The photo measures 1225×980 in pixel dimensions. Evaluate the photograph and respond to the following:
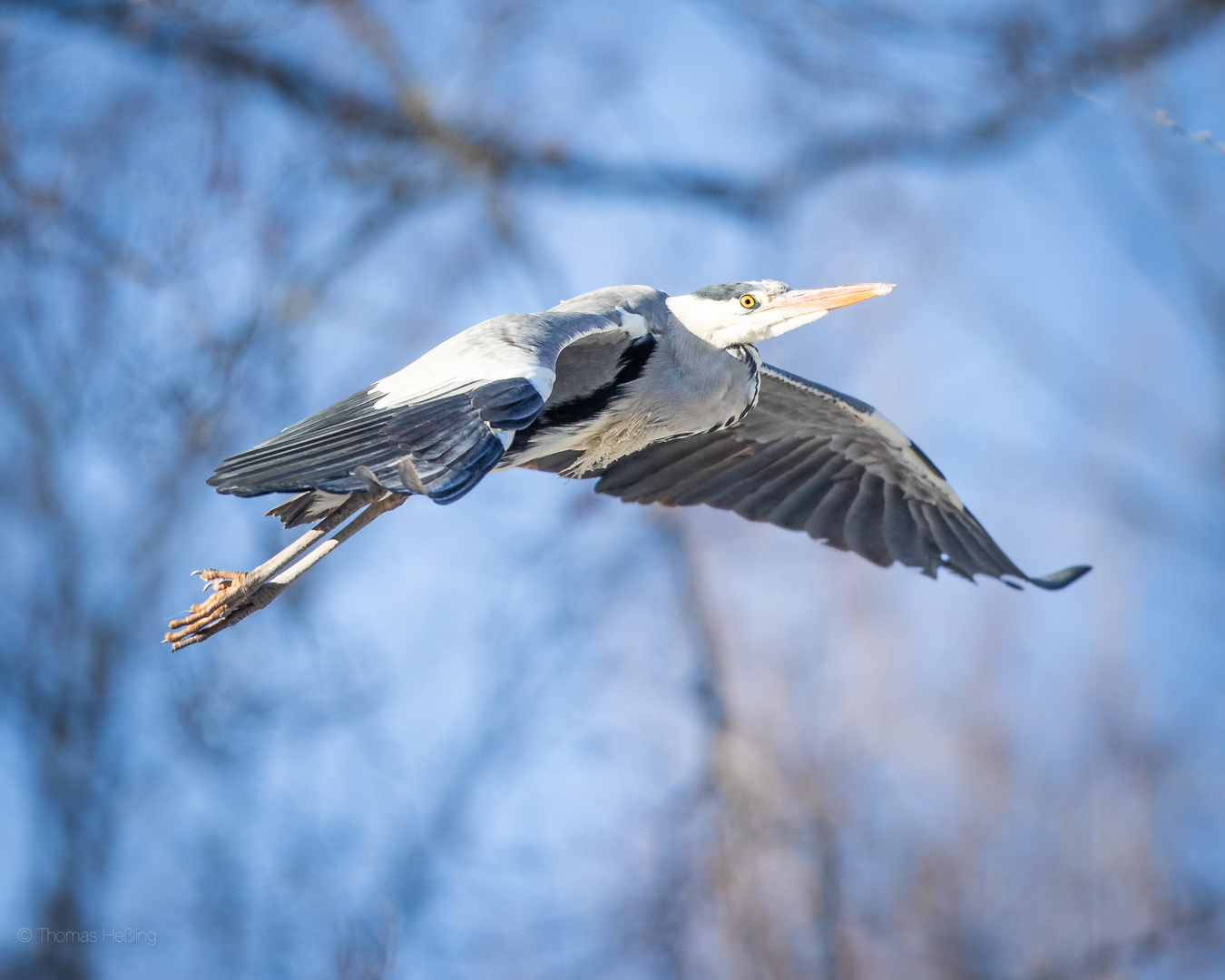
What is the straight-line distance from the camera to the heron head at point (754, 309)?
3854 millimetres

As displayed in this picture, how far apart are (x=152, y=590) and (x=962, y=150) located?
6.63 m

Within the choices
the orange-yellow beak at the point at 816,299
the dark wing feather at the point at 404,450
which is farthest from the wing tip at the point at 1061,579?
the dark wing feather at the point at 404,450

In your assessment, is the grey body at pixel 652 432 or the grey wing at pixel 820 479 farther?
the grey wing at pixel 820 479

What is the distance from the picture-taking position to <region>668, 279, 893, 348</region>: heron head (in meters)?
3.85

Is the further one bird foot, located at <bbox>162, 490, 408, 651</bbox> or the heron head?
the heron head

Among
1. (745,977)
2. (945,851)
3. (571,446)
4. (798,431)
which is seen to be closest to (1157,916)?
(945,851)

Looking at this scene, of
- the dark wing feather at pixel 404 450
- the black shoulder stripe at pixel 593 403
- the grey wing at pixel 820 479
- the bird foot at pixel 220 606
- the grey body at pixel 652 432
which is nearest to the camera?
the dark wing feather at pixel 404 450

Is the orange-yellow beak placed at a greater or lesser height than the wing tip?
greater

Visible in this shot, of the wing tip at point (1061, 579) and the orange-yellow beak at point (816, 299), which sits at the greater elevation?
the orange-yellow beak at point (816, 299)

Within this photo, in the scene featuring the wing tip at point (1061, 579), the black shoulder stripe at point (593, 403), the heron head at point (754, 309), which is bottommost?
the wing tip at point (1061, 579)

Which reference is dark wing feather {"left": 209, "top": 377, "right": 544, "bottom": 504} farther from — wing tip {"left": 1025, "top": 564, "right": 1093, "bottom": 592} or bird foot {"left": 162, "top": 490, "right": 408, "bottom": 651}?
wing tip {"left": 1025, "top": 564, "right": 1093, "bottom": 592}

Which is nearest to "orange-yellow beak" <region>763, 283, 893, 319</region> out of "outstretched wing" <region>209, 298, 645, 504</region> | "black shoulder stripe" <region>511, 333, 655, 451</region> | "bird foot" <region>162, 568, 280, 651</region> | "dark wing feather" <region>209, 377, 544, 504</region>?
"black shoulder stripe" <region>511, 333, 655, 451</region>

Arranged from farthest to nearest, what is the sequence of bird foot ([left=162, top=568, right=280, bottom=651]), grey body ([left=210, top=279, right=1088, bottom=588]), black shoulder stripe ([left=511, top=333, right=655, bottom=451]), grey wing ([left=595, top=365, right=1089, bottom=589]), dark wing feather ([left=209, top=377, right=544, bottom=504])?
grey wing ([left=595, top=365, right=1089, bottom=589]), black shoulder stripe ([left=511, top=333, right=655, bottom=451]), bird foot ([left=162, top=568, right=280, bottom=651]), grey body ([left=210, top=279, right=1088, bottom=588]), dark wing feather ([left=209, top=377, right=544, bottom=504])

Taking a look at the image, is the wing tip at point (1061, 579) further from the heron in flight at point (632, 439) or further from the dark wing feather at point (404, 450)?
the dark wing feather at point (404, 450)
